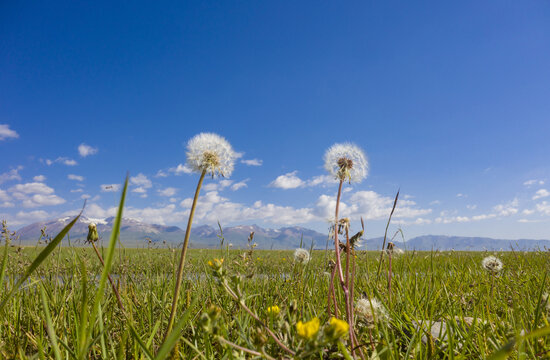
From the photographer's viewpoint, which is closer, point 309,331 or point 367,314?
point 309,331

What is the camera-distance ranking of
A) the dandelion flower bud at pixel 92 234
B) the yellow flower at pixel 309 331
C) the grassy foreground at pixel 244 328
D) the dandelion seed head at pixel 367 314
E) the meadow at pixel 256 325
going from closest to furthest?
1. the yellow flower at pixel 309 331
2. the meadow at pixel 256 325
3. the grassy foreground at pixel 244 328
4. the dandelion seed head at pixel 367 314
5. the dandelion flower bud at pixel 92 234

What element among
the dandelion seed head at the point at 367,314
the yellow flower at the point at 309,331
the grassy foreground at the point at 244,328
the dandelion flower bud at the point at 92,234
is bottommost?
the grassy foreground at the point at 244,328

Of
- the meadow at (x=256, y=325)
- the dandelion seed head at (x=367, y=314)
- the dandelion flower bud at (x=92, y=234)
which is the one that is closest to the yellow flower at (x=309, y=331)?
the meadow at (x=256, y=325)

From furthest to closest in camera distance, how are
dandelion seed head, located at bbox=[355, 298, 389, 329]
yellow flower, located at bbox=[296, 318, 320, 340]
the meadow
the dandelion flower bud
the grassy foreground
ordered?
the dandelion flower bud < dandelion seed head, located at bbox=[355, 298, 389, 329] < the grassy foreground < the meadow < yellow flower, located at bbox=[296, 318, 320, 340]

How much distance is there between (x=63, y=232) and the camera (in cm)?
107

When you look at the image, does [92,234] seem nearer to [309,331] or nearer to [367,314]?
[309,331]

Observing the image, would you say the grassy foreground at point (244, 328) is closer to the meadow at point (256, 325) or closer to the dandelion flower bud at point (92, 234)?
the meadow at point (256, 325)

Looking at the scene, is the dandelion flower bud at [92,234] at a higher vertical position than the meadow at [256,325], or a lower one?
higher

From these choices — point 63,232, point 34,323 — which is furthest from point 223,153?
point 34,323

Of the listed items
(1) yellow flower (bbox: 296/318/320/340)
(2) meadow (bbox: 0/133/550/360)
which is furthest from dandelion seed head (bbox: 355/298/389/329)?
(1) yellow flower (bbox: 296/318/320/340)

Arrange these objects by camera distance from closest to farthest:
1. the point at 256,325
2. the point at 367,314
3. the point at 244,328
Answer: the point at 256,325, the point at 367,314, the point at 244,328

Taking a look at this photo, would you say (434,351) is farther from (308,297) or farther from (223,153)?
(223,153)

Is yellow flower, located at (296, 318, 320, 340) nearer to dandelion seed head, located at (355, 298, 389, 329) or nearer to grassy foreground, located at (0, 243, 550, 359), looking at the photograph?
grassy foreground, located at (0, 243, 550, 359)

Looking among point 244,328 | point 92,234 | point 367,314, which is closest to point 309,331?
point 367,314
